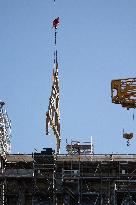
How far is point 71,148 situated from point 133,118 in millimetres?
8273

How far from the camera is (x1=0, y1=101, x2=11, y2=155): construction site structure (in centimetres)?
4758

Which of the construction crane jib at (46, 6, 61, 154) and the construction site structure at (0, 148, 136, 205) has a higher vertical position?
the construction crane jib at (46, 6, 61, 154)

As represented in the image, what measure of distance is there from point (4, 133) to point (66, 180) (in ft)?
24.4

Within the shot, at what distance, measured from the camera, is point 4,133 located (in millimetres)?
48750

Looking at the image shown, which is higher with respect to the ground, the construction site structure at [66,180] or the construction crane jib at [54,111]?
the construction crane jib at [54,111]

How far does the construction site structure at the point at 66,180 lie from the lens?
→ 44.6m

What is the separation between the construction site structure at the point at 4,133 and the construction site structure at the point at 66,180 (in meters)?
1.03

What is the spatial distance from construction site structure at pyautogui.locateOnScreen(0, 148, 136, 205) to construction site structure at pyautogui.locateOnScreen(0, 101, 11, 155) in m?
1.03

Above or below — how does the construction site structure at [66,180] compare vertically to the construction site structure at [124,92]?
below

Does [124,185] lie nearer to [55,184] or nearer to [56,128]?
[55,184]

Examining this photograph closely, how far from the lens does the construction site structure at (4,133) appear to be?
156ft

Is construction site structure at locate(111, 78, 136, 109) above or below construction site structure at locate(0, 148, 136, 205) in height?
above

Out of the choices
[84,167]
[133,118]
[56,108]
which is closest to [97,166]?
[84,167]

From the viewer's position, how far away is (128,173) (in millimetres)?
45656
